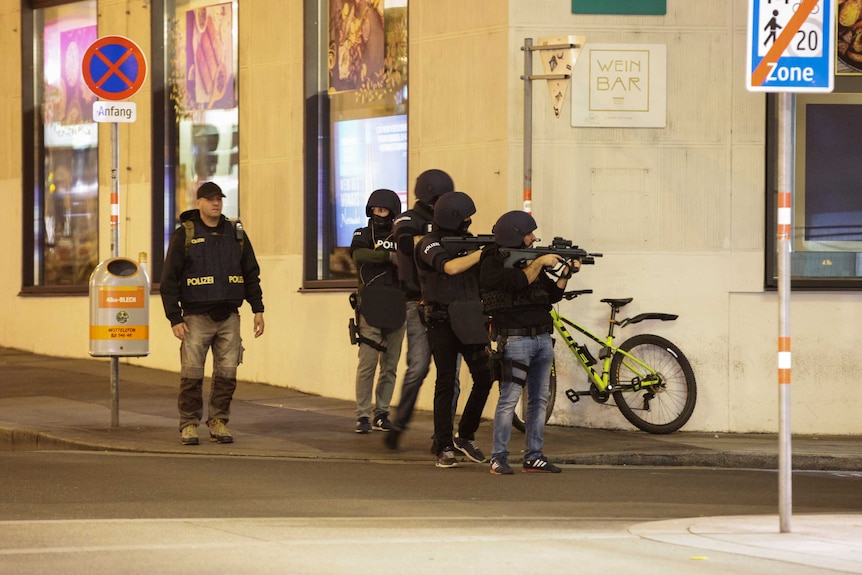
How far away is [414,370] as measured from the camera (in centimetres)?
1130

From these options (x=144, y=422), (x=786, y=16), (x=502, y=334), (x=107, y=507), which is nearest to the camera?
(x=786, y=16)

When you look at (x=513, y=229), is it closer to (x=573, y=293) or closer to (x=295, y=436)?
(x=573, y=293)

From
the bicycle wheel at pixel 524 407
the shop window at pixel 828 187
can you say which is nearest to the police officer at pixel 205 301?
the bicycle wheel at pixel 524 407

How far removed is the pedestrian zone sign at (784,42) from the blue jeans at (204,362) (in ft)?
17.6

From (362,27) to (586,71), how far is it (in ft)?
9.20

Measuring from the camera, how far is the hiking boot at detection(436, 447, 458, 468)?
1080 centimetres

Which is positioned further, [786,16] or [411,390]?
[411,390]

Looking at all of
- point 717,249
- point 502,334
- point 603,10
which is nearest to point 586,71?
point 603,10

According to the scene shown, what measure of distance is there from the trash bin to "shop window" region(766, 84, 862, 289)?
18.5 ft

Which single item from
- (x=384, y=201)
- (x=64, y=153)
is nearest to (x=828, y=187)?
(x=384, y=201)

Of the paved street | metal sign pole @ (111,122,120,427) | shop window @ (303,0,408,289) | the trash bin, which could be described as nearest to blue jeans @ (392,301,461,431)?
the paved street

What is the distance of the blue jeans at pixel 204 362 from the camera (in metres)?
11.9

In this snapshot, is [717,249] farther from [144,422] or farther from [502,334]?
[144,422]

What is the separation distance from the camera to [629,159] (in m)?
13.4
